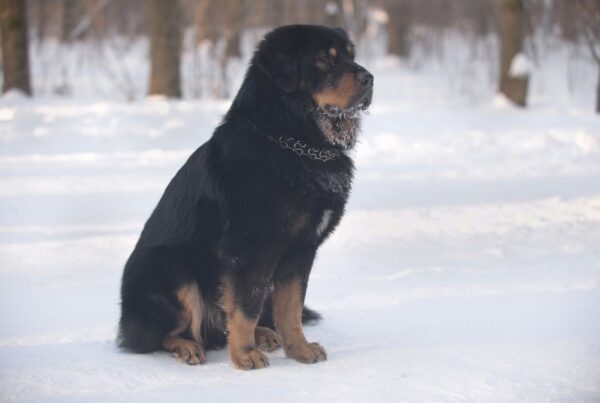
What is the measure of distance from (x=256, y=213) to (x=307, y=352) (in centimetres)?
85

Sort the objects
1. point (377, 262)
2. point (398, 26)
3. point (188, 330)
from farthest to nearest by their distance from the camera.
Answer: point (398, 26) → point (377, 262) → point (188, 330)

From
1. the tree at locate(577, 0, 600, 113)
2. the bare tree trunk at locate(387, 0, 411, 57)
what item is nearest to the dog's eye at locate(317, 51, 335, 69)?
the tree at locate(577, 0, 600, 113)

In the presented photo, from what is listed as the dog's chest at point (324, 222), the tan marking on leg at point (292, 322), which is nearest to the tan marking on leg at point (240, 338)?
the tan marking on leg at point (292, 322)

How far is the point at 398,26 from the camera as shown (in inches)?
1085

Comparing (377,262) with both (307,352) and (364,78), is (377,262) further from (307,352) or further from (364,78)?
(364,78)

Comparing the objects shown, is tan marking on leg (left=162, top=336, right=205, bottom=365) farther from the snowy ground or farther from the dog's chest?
the dog's chest

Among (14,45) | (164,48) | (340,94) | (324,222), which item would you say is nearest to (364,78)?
(340,94)

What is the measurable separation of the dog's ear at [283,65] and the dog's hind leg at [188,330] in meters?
1.18

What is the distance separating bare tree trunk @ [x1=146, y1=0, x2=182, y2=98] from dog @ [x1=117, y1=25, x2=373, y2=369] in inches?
388

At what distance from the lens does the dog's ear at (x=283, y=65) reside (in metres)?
3.86

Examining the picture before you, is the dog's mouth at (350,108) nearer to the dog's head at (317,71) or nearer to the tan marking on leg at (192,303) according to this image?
the dog's head at (317,71)

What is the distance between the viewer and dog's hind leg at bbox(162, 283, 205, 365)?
12.7 ft

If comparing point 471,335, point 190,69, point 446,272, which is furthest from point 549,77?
point 471,335

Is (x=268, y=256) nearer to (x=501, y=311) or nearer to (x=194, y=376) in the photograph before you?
(x=194, y=376)
